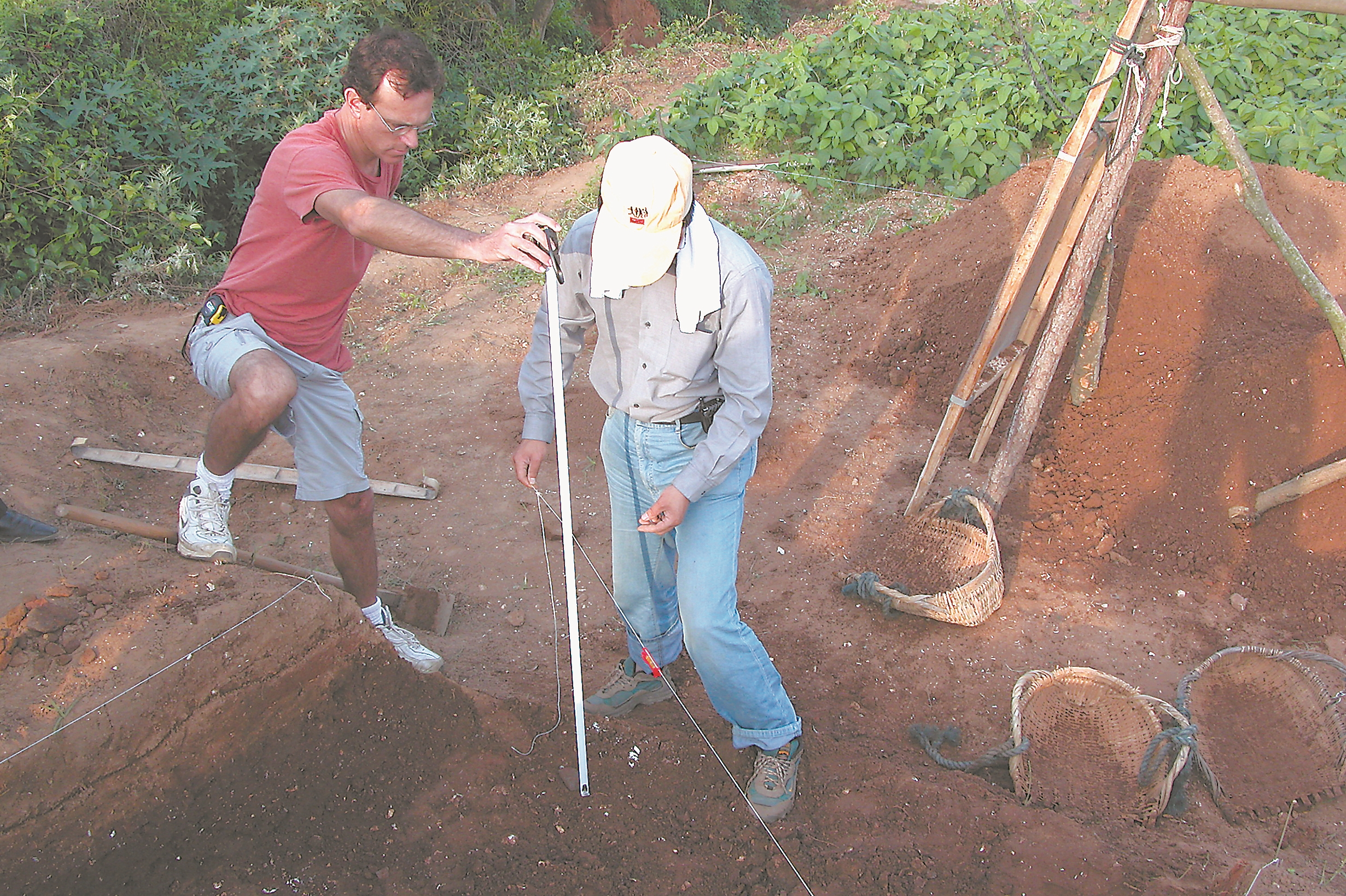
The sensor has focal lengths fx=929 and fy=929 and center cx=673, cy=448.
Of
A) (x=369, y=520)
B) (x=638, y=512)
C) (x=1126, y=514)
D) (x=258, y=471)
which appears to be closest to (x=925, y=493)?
(x=1126, y=514)

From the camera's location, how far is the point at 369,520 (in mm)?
3574

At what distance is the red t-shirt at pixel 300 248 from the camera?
293 centimetres

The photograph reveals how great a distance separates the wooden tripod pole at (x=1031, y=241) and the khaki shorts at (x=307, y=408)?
105 inches

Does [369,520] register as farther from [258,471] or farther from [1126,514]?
[1126,514]

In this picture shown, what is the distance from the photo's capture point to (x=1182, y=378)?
5.12m

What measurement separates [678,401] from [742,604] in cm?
177

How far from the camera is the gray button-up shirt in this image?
266cm

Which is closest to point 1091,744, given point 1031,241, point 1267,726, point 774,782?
point 1267,726

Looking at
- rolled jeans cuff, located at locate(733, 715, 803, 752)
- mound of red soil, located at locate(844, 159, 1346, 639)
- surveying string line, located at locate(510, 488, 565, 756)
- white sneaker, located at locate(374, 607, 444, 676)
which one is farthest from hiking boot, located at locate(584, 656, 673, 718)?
mound of red soil, located at locate(844, 159, 1346, 639)

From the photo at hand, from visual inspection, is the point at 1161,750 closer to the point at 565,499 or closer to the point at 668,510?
the point at 668,510

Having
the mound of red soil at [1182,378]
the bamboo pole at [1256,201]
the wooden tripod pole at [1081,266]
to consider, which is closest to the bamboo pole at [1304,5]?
the wooden tripod pole at [1081,266]

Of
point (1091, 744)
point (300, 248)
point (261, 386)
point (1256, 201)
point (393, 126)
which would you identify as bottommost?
point (1091, 744)

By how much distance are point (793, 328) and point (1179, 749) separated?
13.2ft

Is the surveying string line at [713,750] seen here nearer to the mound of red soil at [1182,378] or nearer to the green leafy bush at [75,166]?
the mound of red soil at [1182,378]
